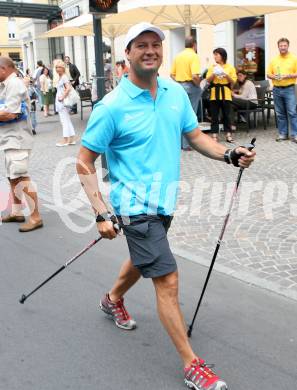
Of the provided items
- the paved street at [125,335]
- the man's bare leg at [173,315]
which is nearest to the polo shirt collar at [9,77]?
the paved street at [125,335]

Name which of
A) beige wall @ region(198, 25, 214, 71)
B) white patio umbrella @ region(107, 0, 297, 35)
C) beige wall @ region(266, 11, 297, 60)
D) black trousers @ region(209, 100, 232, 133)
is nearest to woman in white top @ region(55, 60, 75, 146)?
white patio umbrella @ region(107, 0, 297, 35)

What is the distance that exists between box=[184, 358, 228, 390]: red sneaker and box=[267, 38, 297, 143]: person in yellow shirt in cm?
833

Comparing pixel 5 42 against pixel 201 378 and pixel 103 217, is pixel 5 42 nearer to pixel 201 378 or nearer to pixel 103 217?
pixel 103 217

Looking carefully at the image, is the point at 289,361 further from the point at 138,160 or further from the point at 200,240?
the point at 200,240

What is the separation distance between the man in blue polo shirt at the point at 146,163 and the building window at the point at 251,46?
46.8 feet

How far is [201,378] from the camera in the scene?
2957mm

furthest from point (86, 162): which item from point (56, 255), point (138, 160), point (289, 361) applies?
point (56, 255)

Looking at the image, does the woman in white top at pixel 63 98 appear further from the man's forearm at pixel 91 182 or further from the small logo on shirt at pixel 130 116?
the small logo on shirt at pixel 130 116

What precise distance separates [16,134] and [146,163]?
3.48m

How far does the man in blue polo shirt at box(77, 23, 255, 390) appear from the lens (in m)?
3.01

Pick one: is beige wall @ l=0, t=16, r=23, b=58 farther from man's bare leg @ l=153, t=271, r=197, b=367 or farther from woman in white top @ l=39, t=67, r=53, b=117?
man's bare leg @ l=153, t=271, r=197, b=367

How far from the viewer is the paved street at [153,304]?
323cm

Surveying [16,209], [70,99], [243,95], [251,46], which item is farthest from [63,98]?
[251,46]

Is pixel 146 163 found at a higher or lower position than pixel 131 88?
lower
